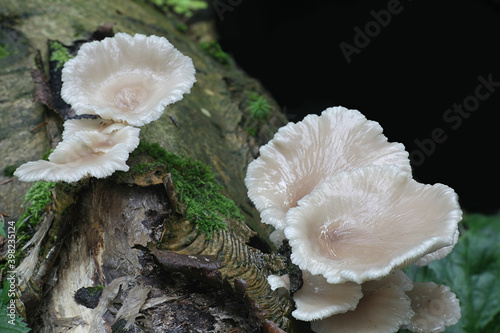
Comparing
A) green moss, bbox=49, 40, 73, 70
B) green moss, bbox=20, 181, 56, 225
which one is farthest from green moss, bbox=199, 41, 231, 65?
green moss, bbox=20, 181, 56, 225

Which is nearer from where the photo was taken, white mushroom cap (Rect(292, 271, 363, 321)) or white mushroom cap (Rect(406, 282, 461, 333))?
white mushroom cap (Rect(292, 271, 363, 321))

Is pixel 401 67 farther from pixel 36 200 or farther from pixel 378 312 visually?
pixel 36 200

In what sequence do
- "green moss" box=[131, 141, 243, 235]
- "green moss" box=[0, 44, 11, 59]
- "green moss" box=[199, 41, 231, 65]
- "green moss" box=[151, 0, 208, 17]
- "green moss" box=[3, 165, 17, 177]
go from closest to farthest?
1. "green moss" box=[131, 141, 243, 235]
2. "green moss" box=[3, 165, 17, 177]
3. "green moss" box=[0, 44, 11, 59]
4. "green moss" box=[199, 41, 231, 65]
5. "green moss" box=[151, 0, 208, 17]

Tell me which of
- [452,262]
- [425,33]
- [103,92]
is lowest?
[103,92]

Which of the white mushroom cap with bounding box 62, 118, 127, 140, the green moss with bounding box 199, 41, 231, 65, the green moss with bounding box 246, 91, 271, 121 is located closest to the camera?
the white mushroom cap with bounding box 62, 118, 127, 140

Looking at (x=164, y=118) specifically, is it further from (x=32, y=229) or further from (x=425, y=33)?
(x=425, y=33)

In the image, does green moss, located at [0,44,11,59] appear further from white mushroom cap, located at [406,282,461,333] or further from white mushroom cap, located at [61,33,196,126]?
white mushroom cap, located at [406,282,461,333]

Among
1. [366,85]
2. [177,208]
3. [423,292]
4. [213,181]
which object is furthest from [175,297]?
[366,85]
